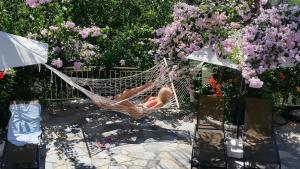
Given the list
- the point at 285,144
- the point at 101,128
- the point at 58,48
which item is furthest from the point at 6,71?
the point at 285,144

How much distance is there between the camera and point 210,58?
7816mm

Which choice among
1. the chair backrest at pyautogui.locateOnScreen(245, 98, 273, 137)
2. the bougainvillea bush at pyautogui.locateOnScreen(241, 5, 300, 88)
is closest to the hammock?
the chair backrest at pyautogui.locateOnScreen(245, 98, 273, 137)

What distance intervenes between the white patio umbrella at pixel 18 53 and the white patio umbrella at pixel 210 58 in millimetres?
2531

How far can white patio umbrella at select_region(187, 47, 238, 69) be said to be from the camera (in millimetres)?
7703

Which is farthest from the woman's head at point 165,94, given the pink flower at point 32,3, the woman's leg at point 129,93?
the pink flower at point 32,3

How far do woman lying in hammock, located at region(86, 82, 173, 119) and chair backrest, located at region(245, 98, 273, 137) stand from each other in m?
1.77

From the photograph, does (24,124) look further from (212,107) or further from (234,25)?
(234,25)

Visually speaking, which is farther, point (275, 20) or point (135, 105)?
point (135, 105)

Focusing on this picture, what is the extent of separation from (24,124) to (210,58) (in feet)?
11.1

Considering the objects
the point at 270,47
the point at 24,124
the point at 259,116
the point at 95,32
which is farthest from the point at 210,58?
the point at 95,32

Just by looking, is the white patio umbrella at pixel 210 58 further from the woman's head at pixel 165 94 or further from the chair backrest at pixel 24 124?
the chair backrest at pixel 24 124

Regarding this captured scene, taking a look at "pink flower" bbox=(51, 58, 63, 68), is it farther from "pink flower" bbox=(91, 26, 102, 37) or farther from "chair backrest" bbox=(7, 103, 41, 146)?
"chair backrest" bbox=(7, 103, 41, 146)

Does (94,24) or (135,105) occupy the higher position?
(94,24)

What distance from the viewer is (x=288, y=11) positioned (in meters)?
7.93
